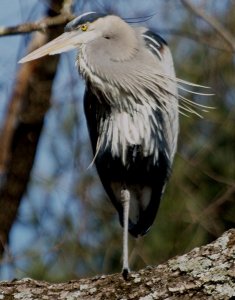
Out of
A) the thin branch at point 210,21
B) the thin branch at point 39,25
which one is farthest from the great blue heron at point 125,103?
the thin branch at point 210,21

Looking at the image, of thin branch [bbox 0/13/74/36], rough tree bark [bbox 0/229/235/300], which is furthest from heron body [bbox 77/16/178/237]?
rough tree bark [bbox 0/229/235/300]

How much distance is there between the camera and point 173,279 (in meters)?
2.17

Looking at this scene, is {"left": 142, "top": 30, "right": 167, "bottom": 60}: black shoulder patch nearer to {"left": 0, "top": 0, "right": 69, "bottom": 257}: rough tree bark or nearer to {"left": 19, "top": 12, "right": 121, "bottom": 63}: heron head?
{"left": 19, "top": 12, "right": 121, "bottom": 63}: heron head

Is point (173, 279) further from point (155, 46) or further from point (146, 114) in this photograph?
point (155, 46)

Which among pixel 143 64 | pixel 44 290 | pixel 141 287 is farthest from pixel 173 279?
pixel 143 64

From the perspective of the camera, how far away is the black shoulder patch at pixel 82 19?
3270mm

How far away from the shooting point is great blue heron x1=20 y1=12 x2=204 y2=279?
3.32 metres

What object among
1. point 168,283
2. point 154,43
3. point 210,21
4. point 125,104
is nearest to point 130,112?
point 125,104

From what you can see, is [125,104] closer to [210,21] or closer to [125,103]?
[125,103]

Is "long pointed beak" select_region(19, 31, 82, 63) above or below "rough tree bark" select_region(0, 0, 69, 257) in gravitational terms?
above

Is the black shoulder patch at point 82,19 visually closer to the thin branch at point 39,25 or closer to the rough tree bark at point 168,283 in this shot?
the thin branch at point 39,25

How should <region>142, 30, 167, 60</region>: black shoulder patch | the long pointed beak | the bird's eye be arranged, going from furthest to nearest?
<region>142, 30, 167, 60</region>: black shoulder patch < the bird's eye < the long pointed beak

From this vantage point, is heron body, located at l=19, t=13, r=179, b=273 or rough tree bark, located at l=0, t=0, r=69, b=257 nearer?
heron body, located at l=19, t=13, r=179, b=273

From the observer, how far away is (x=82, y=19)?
3283mm
